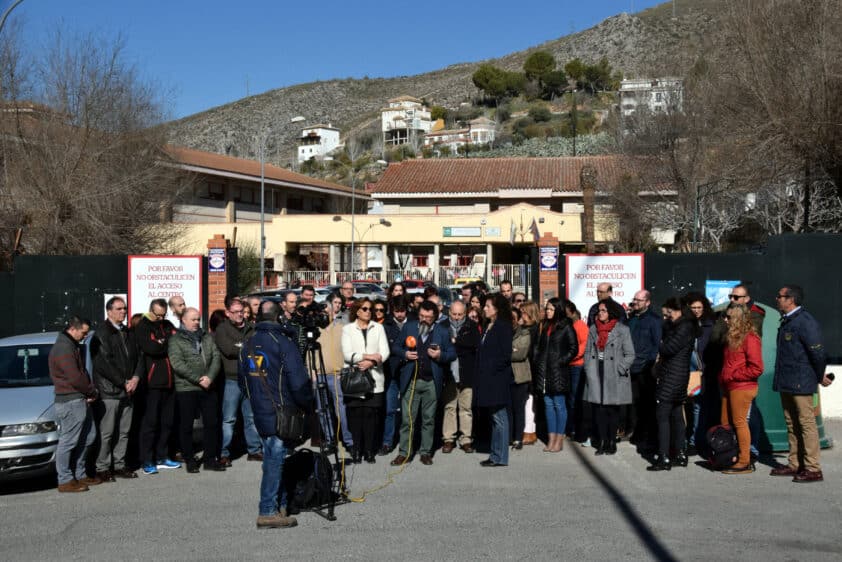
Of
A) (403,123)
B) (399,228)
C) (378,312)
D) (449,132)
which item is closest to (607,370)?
(378,312)

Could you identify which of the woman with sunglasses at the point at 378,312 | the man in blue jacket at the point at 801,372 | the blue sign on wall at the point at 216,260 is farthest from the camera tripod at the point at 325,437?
the blue sign on wall at the point at 216,260

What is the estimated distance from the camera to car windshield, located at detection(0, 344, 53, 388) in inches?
395

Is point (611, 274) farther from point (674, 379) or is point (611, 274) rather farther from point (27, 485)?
point (27, 485)

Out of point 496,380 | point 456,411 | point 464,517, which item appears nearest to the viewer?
point 464,517

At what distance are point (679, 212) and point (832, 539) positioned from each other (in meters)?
31.2

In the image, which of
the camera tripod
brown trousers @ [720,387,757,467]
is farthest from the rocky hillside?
brown trousers @ [720,387,757,467]

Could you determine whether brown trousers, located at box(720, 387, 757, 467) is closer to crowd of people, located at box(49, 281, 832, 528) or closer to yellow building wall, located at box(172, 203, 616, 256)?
crowd of people, located at box(49, 281, 832, 528)

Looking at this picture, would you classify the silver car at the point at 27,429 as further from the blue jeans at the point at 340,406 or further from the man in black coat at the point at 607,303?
the man in black coat at the point at 607,303

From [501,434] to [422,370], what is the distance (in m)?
1.22

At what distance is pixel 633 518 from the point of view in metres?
7.63

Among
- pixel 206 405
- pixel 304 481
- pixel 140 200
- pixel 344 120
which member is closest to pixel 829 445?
pixel 304 481

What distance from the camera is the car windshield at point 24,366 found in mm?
10039

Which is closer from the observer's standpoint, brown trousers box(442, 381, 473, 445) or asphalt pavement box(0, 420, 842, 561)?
asphalt pavement box(0, 420, 842, 561)

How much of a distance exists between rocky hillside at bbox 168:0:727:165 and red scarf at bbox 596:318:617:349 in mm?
128476
